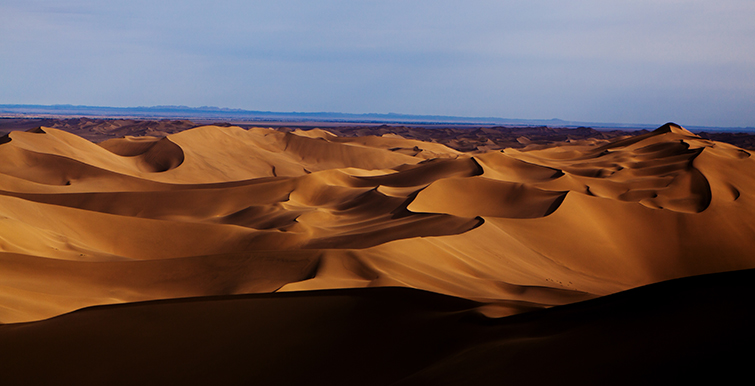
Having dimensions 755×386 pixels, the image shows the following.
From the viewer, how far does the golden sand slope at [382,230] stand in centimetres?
931

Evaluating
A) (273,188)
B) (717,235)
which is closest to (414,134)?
(273,188)

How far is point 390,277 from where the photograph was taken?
9469 millimetres

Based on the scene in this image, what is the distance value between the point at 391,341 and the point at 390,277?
4.86m

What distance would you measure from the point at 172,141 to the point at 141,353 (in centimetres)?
3797

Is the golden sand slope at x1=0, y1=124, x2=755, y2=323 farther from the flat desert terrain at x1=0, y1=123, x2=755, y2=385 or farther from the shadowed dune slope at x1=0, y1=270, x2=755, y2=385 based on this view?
the shadowed dune slope at x1=0, y1=270, x2=755, y2=385

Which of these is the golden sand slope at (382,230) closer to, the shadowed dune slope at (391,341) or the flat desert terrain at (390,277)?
the flat desert terrain at (390,277)

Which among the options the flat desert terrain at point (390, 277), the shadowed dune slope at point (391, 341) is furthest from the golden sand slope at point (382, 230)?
the shadowed dune slope at point (391, 341)

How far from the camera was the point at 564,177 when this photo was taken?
23.6 meters

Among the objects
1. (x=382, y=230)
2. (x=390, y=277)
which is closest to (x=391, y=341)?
(x=390, y=277)

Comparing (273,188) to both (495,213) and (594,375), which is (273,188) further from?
(594,375)

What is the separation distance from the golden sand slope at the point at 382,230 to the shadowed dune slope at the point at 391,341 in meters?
0.85

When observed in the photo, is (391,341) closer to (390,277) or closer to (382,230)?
(390,277)

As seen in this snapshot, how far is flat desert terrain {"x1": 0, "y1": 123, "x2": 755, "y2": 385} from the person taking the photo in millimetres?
3648

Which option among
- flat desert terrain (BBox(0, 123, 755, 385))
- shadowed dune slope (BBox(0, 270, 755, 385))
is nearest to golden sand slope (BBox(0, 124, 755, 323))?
flat desert terrain (BBox(0, 123, 755, 385))
